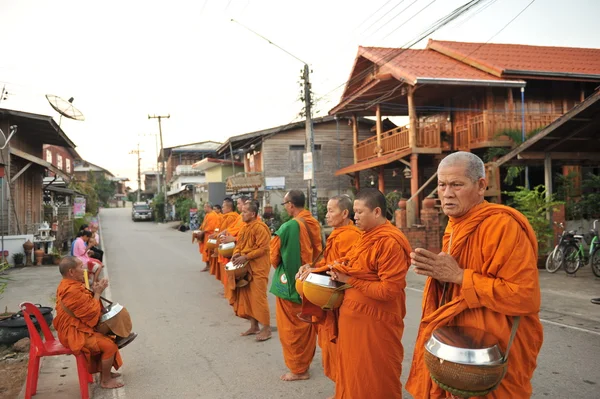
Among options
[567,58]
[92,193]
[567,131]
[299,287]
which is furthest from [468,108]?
[92,193]

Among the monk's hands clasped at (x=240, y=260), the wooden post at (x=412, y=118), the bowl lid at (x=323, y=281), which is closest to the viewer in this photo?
the bowl lid at (x=323, y=281)

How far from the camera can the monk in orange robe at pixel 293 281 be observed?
5008 mm

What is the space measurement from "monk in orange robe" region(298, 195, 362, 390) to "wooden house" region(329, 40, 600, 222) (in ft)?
37.6

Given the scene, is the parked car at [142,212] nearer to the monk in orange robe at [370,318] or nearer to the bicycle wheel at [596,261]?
the bicycle wheel at [596,261]

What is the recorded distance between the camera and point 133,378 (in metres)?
5.18

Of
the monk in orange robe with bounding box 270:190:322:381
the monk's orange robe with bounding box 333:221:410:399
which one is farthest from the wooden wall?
the monk's orange robe with bounding box 333:221:410:399

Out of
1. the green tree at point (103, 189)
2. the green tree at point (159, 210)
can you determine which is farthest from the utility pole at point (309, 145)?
the green tree at point (103, 189)

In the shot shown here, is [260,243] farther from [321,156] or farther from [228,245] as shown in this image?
[321,156]

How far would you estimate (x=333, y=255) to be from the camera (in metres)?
4.30

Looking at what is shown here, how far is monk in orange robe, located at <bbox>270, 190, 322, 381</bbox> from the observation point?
5.01 meters

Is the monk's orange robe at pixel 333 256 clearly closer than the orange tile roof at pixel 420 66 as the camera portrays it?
Yes

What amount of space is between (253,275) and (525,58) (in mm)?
17761

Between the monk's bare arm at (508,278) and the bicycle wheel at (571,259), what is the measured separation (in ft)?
31.1

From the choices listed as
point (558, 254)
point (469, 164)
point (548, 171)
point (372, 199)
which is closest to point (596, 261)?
point (558, 254)
